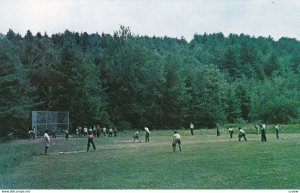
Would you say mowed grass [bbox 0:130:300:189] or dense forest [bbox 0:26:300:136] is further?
dense forest [bbox 0:26:300:136]

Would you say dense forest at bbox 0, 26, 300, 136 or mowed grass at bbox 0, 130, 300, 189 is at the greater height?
dense forest at bbox 0, 26, 300, 136

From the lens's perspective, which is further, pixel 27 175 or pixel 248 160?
pixel 248 160

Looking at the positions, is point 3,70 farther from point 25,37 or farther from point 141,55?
point 25,37

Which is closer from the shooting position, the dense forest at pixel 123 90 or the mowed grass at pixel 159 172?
the mowed grass at pixel 159 172

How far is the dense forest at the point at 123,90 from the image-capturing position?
53.7 meters

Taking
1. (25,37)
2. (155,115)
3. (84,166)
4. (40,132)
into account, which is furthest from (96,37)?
(84,166)

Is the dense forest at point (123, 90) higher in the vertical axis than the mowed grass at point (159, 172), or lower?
higher

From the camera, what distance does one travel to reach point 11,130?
50219 millimetres

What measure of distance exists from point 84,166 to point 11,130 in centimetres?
3141

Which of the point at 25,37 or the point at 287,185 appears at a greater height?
the point at 25,37

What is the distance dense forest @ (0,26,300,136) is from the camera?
5369 cm

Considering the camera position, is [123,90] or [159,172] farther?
[123,90]

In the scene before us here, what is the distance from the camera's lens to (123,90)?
7225 centimetres

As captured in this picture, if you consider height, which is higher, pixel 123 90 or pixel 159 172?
pixel 123 90
